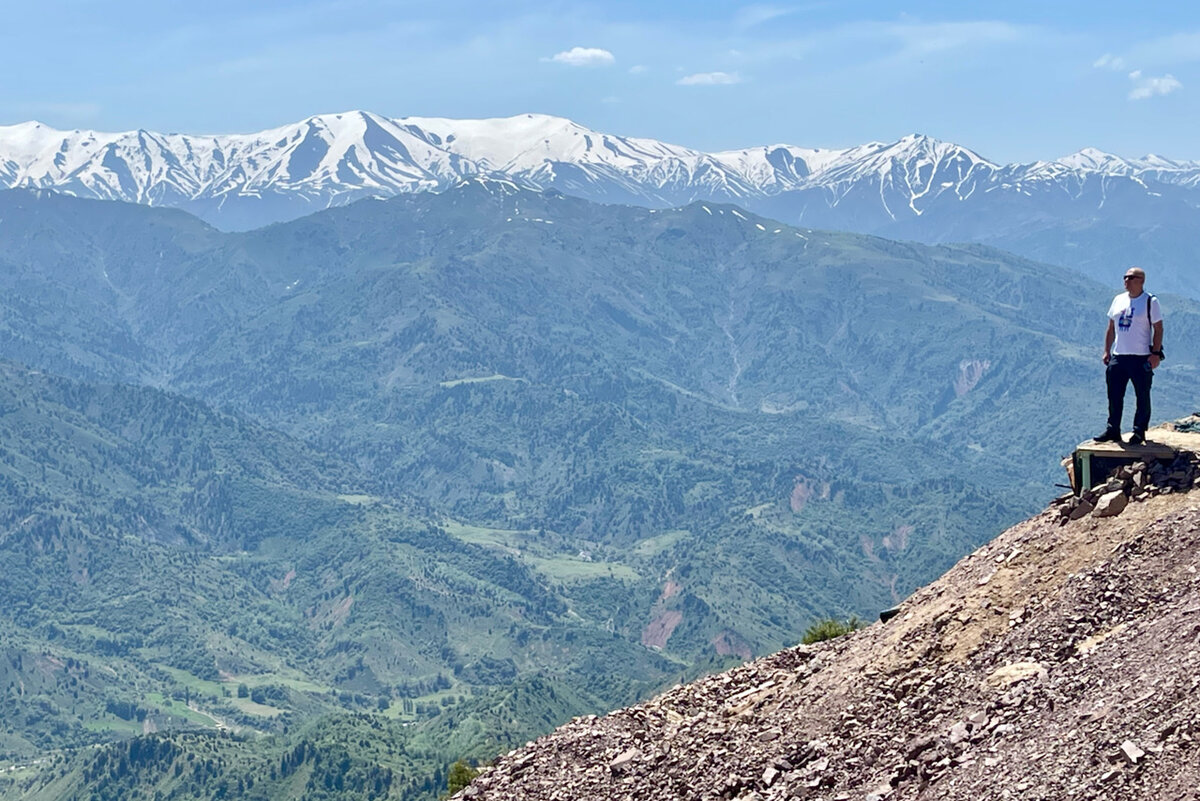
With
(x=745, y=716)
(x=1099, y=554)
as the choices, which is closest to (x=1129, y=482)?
(x=1099, y=554)

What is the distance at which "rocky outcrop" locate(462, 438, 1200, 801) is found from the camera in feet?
70.6

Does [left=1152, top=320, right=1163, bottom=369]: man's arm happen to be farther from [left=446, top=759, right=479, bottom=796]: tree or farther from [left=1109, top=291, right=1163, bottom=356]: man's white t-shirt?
[left=446, top=759, right=479, bottom=796]: tree

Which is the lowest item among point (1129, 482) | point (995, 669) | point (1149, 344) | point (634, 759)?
point (634, 759)

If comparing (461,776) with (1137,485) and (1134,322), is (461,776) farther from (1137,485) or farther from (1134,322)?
(1134,322)

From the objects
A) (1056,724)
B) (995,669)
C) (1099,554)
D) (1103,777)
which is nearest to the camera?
(1103,777)

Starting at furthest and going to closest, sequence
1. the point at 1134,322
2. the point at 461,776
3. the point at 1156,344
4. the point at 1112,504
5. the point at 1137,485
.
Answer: the point at 461,776 < the point at 1156,344 < the point at 1134,322 < the point at 1137,485 < the point at 1112,504

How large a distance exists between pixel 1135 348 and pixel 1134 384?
2.17 feet

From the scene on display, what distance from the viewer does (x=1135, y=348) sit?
30.2 metres

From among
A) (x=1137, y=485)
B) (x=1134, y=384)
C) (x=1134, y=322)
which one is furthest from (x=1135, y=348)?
(x=1137, y=485)

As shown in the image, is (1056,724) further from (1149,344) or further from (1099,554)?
(1149,344)

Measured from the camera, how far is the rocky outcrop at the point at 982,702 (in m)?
21.5

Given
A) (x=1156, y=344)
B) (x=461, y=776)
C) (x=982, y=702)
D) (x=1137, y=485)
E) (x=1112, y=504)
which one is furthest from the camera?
(x=461, y=776)

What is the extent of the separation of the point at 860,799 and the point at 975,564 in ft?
31.5

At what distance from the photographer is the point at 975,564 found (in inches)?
1235
